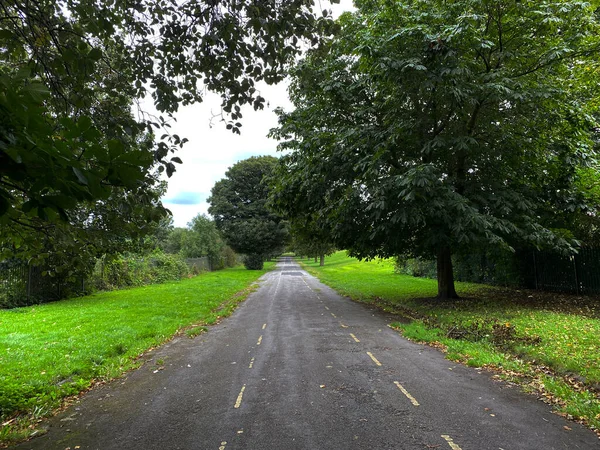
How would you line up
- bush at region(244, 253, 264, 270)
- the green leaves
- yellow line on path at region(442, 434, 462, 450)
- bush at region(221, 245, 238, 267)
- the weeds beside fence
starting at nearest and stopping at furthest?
yellow line on path at region(442, 434, 462, 450)
the weeds beside fence
the green leaves
bush at region(244, 253, 264, 270)
bush at region(221, 245, 238, 267)

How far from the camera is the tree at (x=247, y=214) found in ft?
139

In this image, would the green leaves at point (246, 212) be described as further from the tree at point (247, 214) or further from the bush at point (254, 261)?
the bush at point (254, 261)

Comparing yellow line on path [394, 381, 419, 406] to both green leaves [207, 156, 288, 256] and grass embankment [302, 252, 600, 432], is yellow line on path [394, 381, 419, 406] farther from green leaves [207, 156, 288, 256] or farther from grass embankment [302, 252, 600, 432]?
green leaves [207, 156, 288, 256]

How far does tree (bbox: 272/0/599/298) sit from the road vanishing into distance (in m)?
4.85

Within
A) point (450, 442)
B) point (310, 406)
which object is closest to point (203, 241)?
point (310, 406)

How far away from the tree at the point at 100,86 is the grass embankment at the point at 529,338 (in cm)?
560

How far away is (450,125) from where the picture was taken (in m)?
12.7

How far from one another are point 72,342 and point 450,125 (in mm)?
12249

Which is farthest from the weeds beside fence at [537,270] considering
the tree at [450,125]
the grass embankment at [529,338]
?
the tree at [450,125]

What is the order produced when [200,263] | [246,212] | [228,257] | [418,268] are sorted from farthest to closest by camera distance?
[228,257] < [246,212] < [200,263] < [418,268]

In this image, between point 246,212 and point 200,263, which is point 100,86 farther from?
point 246,212

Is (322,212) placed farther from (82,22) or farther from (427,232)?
(82,22)

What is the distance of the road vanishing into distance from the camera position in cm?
411

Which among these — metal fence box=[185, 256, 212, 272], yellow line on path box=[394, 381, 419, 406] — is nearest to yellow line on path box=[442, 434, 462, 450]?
yellow line on path box=[394, 381, 419, 406]
